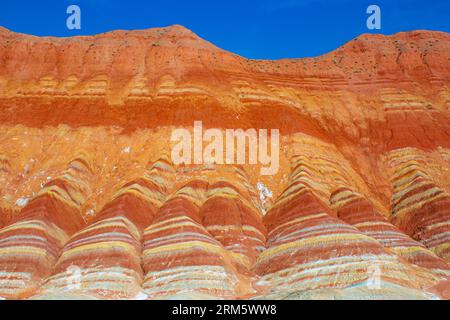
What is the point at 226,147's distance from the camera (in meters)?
56.3

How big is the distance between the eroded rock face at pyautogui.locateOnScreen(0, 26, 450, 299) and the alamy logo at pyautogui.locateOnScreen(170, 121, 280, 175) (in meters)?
1.08

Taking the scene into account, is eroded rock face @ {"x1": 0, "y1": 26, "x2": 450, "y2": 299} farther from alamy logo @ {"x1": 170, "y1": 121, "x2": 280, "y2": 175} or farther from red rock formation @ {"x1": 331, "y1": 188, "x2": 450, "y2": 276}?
alamy logo @ {"x1": 170, "y1": 121, "x2": 280, "y2": 175}

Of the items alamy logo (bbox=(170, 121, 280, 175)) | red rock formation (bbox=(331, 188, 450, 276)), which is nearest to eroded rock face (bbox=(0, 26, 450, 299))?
red rock formation (bbox=(331, 188, 450, 276))

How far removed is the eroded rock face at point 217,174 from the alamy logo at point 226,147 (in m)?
1.08

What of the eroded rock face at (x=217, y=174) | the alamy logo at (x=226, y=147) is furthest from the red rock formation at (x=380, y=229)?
the alamy logo at (x=226, y=147)

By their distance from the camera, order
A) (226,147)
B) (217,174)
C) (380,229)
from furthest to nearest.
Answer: (226,147) < (217,174) < (380,229)

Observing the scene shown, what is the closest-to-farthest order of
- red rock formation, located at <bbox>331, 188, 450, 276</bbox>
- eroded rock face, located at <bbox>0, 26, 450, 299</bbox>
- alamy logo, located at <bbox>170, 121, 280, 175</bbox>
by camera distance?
eroded rock face, located at <bbox>0, 26, 450, 299</bbox> < red rock formation, located at <bbox>331, 188, 450, 276</bbox> < alamy logo, located at <bbox>170, 121, 280, 175</bbox>

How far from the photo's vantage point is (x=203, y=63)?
68.7 metres

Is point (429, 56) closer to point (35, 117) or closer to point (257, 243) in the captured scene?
point (257, 243)

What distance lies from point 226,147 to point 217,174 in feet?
14.9

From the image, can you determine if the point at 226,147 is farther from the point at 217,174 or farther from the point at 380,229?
the point at 380,229

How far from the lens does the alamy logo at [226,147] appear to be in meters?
55.1

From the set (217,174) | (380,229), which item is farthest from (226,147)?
(380,229)

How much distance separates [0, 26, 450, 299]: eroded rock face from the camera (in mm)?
39594
